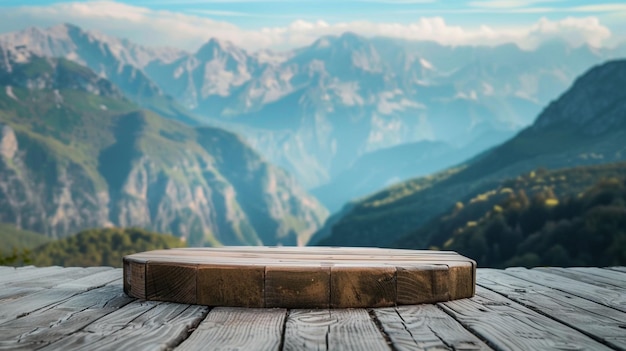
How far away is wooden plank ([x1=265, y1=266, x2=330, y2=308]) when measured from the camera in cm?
531

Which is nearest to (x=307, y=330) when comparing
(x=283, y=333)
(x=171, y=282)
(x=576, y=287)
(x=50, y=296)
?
(x=283, y=333)

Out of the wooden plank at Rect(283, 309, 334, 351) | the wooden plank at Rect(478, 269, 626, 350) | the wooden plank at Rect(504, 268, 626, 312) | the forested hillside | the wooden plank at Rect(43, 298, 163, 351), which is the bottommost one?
the forested hillside

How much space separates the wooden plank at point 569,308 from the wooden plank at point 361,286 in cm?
133

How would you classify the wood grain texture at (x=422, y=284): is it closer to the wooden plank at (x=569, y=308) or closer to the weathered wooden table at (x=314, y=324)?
the weathered wooden table at (x=314, y=324)

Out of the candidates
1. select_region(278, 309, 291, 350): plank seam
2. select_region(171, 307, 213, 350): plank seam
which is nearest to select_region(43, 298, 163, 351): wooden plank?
select_region(171, 307, 213, 350): plank seam

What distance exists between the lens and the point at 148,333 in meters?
4.56

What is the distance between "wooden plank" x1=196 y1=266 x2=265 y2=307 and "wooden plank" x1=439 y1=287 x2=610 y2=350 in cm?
156

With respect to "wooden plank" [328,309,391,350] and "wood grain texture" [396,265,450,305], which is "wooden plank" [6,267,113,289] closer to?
"wooden plank" [328,309,391,350]

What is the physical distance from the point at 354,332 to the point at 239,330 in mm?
787

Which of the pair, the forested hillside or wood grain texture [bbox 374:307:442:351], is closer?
wood grain texture [bbox 374:307:442:351]

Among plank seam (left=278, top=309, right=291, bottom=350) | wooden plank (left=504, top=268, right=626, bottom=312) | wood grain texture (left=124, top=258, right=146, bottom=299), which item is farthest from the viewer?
wooden plank (left=504, top=268, right=626, bottom=312)

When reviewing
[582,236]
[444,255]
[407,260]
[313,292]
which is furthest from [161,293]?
[582,236]

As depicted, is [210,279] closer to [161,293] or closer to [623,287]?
[161,293]

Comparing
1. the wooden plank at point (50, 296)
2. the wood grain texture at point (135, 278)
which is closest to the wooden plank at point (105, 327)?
the wood grain texture at point (135, 278)
